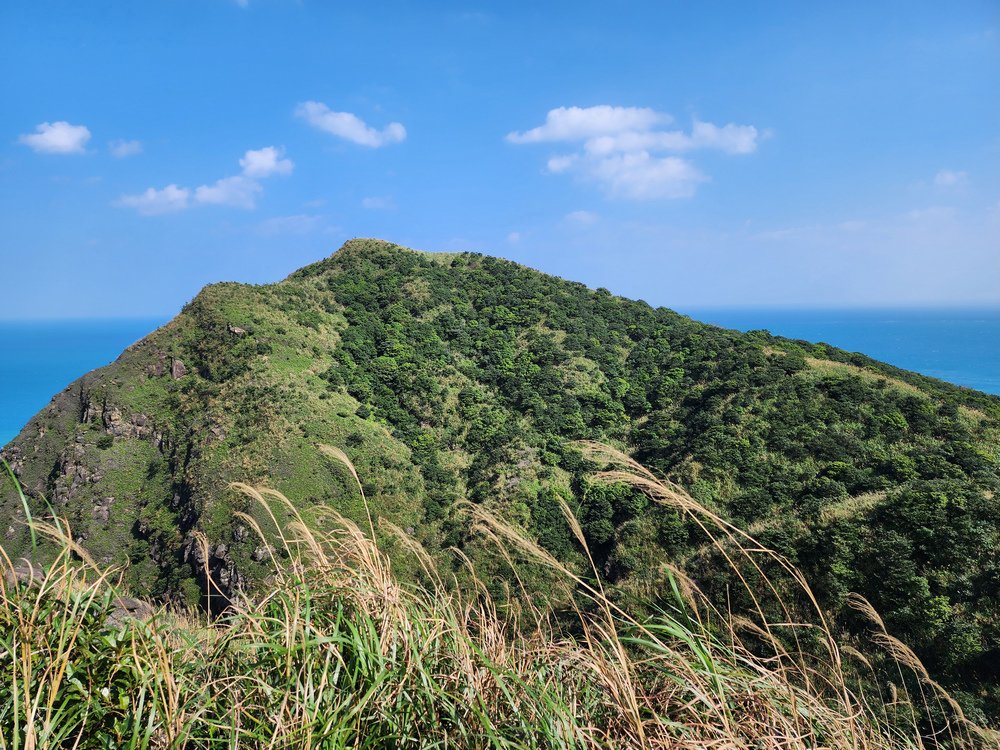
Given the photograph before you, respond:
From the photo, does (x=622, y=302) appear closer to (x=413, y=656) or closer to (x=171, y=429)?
(x=171, y=429)

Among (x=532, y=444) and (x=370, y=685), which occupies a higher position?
(x=370, y=685)

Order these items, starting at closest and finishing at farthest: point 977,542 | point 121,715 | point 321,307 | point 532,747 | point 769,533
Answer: point 532,747, point 121,715, point 977,542, point 769,533, point 321,307

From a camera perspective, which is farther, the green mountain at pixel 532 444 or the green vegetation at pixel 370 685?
the green mountain at pixel 532 444

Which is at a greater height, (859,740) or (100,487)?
(859,740)

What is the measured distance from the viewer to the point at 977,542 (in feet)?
68.8

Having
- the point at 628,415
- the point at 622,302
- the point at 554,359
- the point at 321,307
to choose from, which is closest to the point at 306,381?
the point at 321,307

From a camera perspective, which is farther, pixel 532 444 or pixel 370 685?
pixel 532 444

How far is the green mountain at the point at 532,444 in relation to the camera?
910 inches

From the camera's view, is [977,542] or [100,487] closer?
[977,542]

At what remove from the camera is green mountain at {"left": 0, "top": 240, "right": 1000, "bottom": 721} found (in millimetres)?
23125

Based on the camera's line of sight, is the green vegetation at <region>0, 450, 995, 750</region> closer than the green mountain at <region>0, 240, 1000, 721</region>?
Yes

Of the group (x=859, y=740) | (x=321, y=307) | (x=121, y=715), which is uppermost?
(x=321, y=307)

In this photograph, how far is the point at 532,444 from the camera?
152ft

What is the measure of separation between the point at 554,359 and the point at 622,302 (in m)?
21.1
